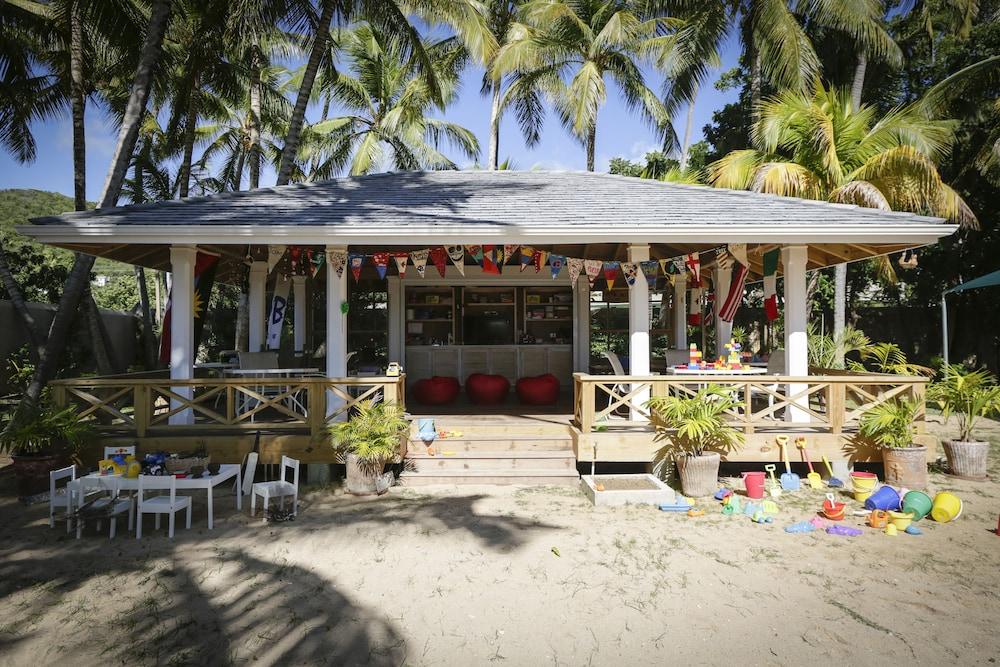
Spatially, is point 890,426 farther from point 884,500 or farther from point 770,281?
point 770,281

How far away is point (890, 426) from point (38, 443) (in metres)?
9.45

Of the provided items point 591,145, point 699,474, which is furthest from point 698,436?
point 591,145

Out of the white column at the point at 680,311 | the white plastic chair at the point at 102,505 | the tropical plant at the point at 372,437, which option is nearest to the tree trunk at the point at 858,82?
the white column at the point at 680,311

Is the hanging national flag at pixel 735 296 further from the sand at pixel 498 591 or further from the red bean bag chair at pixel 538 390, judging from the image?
the sand at pixel 498 591

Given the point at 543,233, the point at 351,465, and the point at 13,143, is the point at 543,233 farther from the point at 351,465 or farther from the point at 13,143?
the point at 13,143

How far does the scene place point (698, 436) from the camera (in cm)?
656

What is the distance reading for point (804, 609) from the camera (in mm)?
4012

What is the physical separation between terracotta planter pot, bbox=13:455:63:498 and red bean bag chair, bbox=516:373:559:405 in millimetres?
6288

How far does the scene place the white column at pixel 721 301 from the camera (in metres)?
10.7

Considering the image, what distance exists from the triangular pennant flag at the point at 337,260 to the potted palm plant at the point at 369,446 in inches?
76.1

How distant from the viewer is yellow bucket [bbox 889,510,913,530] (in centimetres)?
555

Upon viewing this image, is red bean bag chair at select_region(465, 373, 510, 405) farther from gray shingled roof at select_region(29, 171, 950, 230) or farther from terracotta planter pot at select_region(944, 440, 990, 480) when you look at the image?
terracotta planter pot at select_region(944, 440, 990, 480)

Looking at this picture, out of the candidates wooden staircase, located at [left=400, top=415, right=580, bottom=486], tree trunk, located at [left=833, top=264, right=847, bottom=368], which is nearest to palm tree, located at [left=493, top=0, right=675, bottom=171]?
tree trunk, located at [left=833, top=264, right=847, bottom=368]

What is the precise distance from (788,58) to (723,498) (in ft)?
42.3
